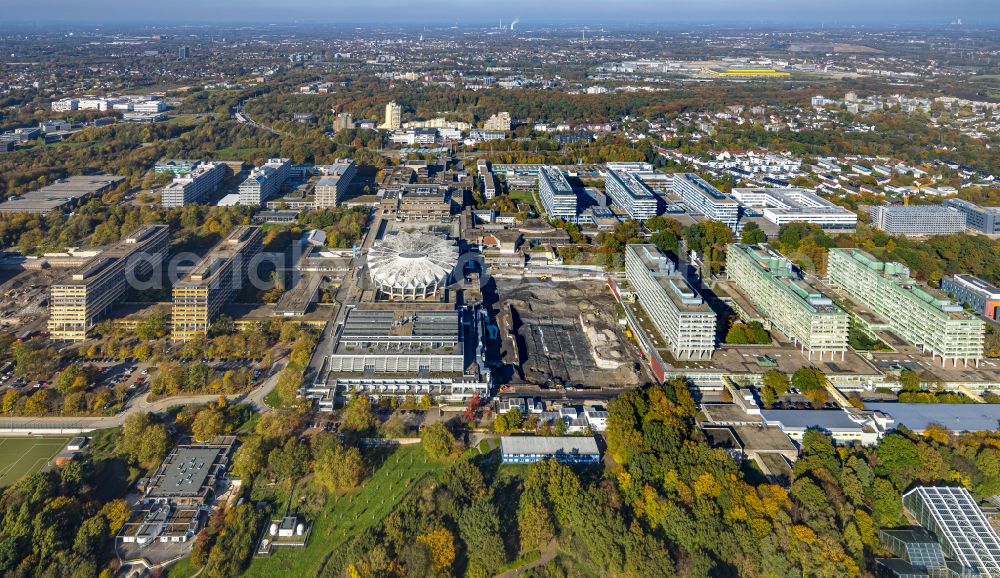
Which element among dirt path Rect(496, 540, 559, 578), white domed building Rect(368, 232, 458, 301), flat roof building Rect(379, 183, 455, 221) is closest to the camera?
dirt path Rect(496, 540, 559, 578)

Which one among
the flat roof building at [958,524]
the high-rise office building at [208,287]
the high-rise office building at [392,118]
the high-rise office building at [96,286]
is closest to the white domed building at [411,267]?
the high-rise office building at [208,287]

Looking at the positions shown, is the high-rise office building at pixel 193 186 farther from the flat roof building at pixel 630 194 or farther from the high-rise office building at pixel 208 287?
the flat roof building at pixel 630 194

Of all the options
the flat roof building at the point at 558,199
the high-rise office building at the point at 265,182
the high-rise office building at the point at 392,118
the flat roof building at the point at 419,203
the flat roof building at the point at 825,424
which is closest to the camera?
the flat roof building at the point at 825,424

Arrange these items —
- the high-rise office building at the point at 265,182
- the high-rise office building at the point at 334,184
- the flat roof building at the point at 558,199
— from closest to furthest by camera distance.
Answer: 1. the flat roof building at the point at 558,199
2. the high-rise office building at the point at 265,182
3. the high-rise office building at the point at 334,184

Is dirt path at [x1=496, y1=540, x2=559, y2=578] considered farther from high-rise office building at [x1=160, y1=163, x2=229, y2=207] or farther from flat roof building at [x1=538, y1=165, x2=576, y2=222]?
high-rise office building at [x1=160, y1=163, x2=229, y2=207]

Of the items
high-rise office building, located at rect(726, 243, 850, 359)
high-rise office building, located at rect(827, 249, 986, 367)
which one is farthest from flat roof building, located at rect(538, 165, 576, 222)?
high-rise office building, located at rect(827, 249, 986, 367)

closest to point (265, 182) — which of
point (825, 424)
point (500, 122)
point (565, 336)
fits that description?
point (565, 336)

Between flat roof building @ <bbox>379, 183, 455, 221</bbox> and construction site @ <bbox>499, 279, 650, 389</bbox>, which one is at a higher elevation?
flat roof building @ <bbox>379, 183, 455, 221</bbox>
